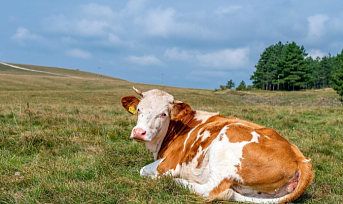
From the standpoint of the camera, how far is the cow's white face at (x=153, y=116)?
446 cm

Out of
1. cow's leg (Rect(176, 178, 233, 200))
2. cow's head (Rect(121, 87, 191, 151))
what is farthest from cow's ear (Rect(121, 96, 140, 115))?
cow's leg (Rect(176, 178, 233, 200))

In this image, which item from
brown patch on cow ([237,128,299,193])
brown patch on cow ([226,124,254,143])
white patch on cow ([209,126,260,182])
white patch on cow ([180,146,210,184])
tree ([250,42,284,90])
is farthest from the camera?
tree ([250,42,284,90])

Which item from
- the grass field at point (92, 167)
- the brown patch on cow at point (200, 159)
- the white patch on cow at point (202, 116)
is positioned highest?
the white patch on cow at point (202, 116)

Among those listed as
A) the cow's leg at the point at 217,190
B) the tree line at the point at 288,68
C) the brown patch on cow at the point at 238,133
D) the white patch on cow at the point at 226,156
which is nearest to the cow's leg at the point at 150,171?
the cow's leg at the point at 217,190

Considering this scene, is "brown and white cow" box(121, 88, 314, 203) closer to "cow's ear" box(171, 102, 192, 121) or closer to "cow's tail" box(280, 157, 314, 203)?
"cow's tail" box(280, 157, 314, 203)

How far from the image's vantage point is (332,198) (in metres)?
3.74

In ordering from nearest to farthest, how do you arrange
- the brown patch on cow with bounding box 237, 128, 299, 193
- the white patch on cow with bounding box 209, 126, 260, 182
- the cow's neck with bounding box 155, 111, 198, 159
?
the brown patch on cow with bounding box 237, 128, 299, 193 < the white patch on cow with bounding box 209, 126, 260, 182 < the cow's neck with bounding box 155, 111, 198, 159

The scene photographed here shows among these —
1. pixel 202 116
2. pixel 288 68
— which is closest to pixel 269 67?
pixel 288 68

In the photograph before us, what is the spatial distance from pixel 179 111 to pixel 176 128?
1.46 feet

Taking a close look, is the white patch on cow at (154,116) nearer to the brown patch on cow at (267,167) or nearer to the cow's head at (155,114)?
the cow's head at (155,114)

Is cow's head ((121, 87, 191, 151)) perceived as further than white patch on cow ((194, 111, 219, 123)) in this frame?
No

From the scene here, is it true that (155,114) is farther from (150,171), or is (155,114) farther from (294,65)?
(294,65)

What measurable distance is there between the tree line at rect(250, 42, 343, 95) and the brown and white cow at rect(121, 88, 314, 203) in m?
72.2

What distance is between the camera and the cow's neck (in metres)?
5.21
